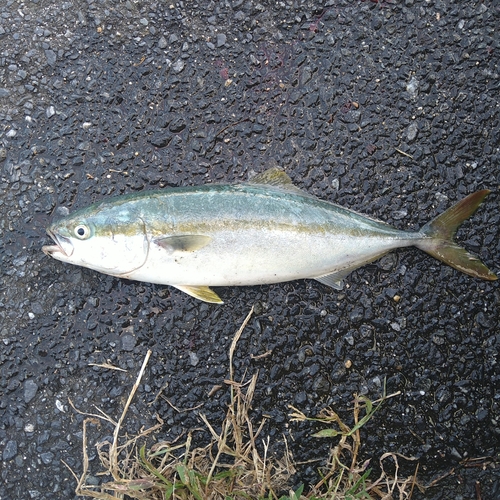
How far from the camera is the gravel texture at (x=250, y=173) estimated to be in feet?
11.3

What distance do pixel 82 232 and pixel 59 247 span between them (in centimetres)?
21

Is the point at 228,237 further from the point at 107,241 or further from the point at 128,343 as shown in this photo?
the point at 128,343

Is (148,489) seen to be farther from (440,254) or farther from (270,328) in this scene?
(440,254)

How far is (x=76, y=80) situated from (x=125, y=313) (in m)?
1.79

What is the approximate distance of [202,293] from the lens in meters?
3.36

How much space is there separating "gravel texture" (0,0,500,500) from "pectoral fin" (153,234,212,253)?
466 mm

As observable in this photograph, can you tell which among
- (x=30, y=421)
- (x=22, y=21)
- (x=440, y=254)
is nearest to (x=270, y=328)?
(x=440, y=254)

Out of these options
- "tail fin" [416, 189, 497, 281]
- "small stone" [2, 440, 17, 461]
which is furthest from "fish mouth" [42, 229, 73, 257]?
"tail fin" [416, 189, 497, 281]

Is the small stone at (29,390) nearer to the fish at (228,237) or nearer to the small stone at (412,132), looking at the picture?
the fish at (228,237)

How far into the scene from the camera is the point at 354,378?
11.3 feet

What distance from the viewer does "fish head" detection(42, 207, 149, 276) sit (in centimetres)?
316

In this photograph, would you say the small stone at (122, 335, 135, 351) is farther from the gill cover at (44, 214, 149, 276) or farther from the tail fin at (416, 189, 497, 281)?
the tail fin at (416, 189, 497, 281)

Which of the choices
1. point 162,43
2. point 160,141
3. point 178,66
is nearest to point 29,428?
point 160,141

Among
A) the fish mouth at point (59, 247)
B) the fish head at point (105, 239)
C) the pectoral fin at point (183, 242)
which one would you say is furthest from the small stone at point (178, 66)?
the fish mouth at point (59, 247)
